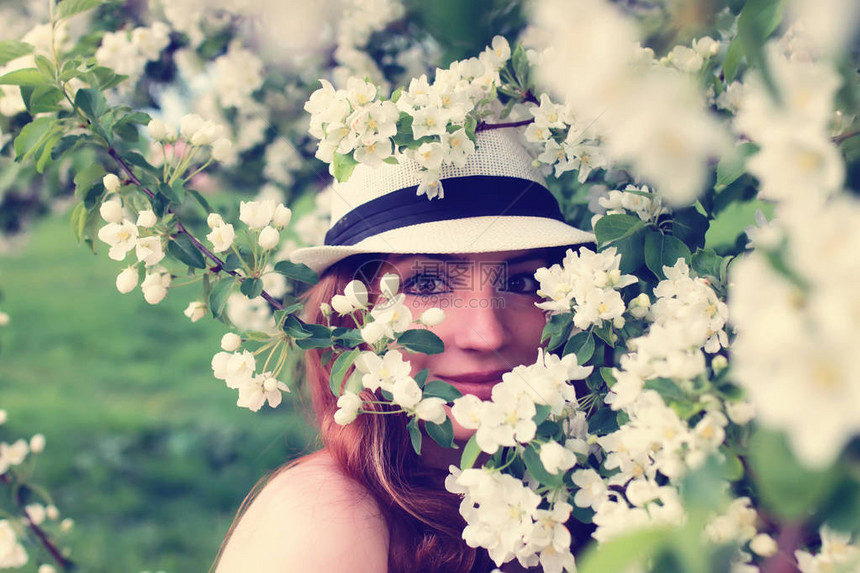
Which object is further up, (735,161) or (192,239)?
(735,161)

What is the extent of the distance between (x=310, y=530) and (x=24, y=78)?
1.09 metres

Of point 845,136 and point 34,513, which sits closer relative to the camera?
point 845,136

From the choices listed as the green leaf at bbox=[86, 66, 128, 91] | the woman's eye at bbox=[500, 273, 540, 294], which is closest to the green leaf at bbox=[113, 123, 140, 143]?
the green leaf at bbox=[86, 66, 128, 91]

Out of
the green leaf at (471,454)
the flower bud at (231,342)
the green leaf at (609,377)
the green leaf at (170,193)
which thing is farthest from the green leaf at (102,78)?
the green leaf at (609,377)

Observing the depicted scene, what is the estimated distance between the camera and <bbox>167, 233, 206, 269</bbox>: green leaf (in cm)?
130

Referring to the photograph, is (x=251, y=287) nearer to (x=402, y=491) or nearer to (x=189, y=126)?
(x=189, y=126)

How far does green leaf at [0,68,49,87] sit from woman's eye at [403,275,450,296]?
3.01 ft

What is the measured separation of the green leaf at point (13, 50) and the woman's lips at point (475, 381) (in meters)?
1.27

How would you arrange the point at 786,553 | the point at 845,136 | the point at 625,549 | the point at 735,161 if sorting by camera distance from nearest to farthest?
the point at 625,549 → the point at 786,553 → the point at 845,136 → the point at 735,161

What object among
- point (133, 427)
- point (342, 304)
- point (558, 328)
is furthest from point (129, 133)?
point (133, 427)

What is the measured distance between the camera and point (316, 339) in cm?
128

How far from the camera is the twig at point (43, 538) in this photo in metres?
2.16

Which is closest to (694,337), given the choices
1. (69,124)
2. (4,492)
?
(69,124)

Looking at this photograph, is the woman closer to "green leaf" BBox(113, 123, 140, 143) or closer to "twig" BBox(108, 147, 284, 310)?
"twig" BBox(108, 147, 284, 310)
